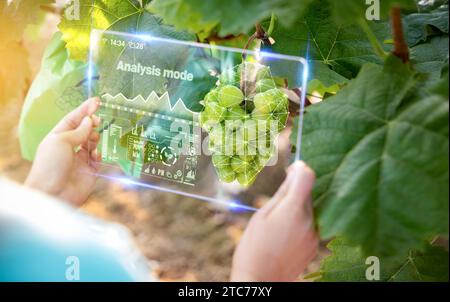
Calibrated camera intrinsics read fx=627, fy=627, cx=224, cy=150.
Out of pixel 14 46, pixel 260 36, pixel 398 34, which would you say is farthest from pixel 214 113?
pixel 14 46

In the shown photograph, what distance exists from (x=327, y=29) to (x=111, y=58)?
279 mm

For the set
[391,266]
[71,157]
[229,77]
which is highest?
[229,77]

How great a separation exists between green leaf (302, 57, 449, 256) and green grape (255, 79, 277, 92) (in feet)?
0.49

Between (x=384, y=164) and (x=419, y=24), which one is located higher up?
(x=419, y=24)

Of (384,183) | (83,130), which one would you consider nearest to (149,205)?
(83,130)

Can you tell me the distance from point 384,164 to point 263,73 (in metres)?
0.25

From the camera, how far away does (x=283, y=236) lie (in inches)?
23.5

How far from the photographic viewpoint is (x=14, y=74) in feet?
3.70

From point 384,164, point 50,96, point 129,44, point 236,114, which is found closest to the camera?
point 384,164

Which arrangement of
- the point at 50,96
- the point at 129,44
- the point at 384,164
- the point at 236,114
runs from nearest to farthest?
the point at 384,164
the point at 236,114
the point at 129,44
the point at 50,96

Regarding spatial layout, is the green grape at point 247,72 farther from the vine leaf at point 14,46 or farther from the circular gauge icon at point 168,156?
the vine leaf at point 14,46

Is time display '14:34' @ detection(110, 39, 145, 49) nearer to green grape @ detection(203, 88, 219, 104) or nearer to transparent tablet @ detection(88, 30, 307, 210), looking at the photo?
transparent tablet @ detection(88, 30, 307, 210)

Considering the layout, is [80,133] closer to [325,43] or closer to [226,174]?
[226,174]
